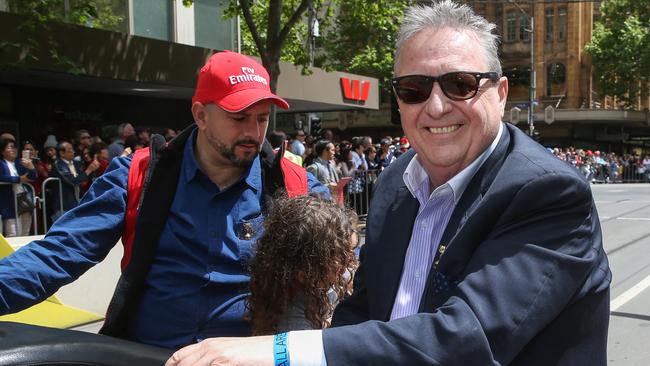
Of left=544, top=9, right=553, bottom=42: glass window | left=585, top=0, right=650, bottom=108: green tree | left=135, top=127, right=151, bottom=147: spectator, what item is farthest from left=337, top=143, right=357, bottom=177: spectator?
left=544, top=9, right=553, bottom=42: glass window

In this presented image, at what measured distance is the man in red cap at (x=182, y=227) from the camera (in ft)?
7.06

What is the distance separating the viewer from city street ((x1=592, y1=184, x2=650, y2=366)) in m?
4.76

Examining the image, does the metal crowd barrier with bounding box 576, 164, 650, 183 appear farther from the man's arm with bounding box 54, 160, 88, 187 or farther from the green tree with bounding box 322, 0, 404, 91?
the man's arm with bounding box 54, 160, 88, 187

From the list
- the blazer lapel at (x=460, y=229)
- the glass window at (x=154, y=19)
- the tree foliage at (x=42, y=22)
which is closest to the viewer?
the blazer lapel at (x=460, y=229)

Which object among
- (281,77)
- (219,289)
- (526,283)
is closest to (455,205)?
(526,283)

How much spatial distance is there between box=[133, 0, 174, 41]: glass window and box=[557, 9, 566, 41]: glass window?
3418cm

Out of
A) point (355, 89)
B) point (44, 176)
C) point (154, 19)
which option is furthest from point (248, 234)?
point (355, 89)

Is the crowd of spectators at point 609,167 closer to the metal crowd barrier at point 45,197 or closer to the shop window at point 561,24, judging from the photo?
the shop window at point 561,24

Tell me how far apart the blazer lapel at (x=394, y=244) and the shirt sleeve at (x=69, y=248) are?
1.05 metres

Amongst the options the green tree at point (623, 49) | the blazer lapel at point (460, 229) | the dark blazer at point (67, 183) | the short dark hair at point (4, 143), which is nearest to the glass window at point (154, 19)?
the short dark hair at point (4, 143)

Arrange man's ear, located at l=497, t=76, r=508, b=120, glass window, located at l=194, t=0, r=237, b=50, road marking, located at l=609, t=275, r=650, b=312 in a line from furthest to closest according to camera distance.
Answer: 1. glass window, located at l=194, t=0, r=237, b=50
2. road marking, located at l=609, t=275, r=650, b=312
3. man's ear, located at l=497, t=76, r=508, b=120

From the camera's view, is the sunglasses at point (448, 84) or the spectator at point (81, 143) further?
the spectator at point (81, 143)

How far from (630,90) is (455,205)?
45.6m

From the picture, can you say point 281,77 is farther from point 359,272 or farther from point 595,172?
point 595,172
